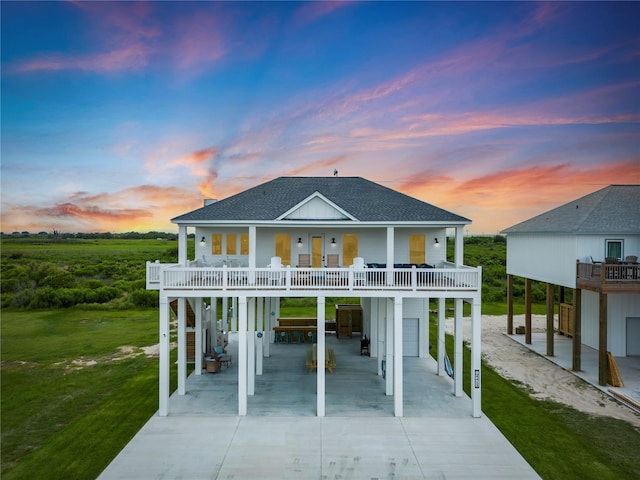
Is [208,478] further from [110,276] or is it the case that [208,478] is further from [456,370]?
[110,276]

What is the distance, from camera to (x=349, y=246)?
1650cm

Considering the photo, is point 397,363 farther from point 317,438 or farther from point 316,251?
point 316,251

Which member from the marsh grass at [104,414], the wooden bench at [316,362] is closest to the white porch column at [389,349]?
the wooden bench at [316,362]

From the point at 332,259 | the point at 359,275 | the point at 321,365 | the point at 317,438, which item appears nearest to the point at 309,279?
the point at 359,275

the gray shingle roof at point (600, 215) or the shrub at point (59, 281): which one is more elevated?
the gray shingle roof at point (600, 215)

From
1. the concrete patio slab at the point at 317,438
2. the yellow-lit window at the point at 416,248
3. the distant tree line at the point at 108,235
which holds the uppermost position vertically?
the distant tree line at the point at 108,235

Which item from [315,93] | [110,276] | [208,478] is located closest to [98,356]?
[208,478]

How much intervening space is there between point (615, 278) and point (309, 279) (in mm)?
13850

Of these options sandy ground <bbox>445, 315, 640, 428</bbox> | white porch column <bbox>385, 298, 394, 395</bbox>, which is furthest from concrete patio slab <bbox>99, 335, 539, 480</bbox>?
sandy ground <bbox>445, 315, 640, 428</bbox>

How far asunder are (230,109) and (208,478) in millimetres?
25084

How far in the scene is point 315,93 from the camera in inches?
1028

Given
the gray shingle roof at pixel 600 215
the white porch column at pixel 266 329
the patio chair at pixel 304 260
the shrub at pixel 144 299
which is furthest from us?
the shrub at pixel 144 299

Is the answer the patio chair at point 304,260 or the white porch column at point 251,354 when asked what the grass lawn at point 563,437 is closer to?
the white porch column at point 251,354

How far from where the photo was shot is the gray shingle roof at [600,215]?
17656 mm
